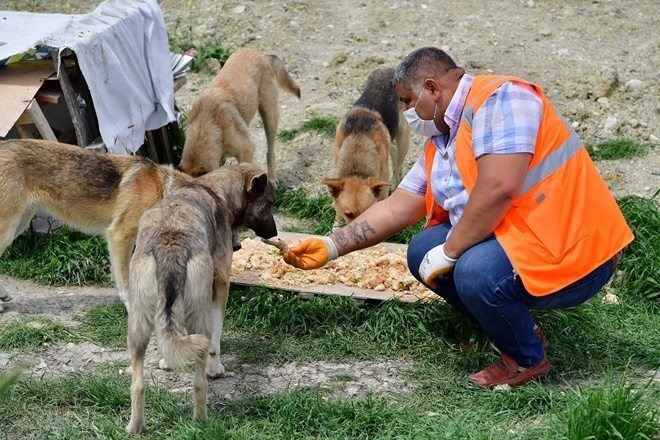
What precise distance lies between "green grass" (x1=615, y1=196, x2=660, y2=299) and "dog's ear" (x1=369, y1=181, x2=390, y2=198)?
2132 millimetres

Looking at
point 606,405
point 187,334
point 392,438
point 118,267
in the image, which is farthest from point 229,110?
point 606,405

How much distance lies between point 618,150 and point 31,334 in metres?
6.09

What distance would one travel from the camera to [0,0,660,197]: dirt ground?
9.48m

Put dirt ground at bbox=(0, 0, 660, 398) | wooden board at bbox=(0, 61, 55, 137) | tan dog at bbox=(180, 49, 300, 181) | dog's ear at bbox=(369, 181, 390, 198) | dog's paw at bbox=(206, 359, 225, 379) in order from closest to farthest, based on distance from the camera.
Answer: dog's paw at bbox=(206, 359, 225, 379) → wooden board at bbox=(0, 61, 55, 137) → dog's ear at bbox=(369, 181, 390, 198) → tan dog at bbox=(180, 49, 300, 181) → dirt ground at bbox=(0, 0, 660, 398)

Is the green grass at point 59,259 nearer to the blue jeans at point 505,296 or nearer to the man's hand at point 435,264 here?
the man's hand at point 435,264

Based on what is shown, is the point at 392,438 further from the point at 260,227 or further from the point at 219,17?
the point at 219,17

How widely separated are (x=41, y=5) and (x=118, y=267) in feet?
23.0

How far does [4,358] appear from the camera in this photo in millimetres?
5547

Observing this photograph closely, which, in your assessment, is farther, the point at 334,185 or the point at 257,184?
the point at 334,185

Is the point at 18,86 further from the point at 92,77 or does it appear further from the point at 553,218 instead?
the point at 553,218

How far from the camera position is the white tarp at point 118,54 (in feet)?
24.7

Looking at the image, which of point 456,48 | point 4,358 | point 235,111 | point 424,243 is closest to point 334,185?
point 235,111

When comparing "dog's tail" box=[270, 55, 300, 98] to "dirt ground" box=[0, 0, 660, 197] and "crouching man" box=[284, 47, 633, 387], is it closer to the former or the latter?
"dirt ground" box=[0, 0, 660, 197]

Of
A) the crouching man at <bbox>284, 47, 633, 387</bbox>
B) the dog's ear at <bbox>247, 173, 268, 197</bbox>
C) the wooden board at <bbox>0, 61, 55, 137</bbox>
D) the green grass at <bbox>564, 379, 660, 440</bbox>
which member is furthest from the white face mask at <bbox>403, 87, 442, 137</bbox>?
the wooden board at <bbox>0, 61, 55, 137</bbox>
